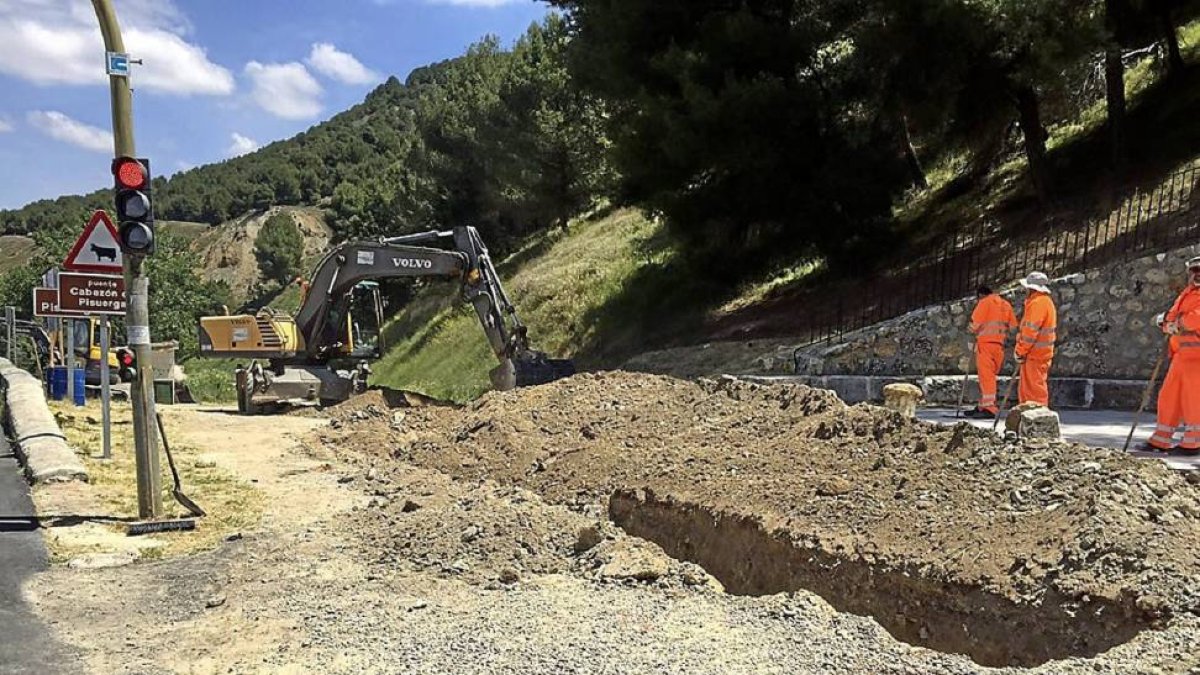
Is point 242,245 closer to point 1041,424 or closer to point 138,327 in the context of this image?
point 138,327

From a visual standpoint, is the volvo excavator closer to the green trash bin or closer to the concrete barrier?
the concrete barrier

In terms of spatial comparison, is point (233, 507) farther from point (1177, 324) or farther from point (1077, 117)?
point (1077, 117)

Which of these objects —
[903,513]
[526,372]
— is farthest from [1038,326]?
[526,372]

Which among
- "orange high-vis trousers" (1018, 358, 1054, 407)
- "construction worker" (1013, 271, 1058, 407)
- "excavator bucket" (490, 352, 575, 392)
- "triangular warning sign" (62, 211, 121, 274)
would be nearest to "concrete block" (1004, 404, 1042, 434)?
"construction worker" (1013, 271, 1058, 407)

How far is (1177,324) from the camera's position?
8.27 m

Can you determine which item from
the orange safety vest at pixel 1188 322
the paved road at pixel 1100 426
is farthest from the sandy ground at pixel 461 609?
the orange safety vest at pixel 1188 322

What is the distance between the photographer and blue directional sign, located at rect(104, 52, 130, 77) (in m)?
7.73

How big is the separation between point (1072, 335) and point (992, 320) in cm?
232

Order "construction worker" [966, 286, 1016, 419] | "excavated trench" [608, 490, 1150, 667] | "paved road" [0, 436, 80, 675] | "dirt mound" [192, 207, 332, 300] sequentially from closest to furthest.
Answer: "paved road" [0, 436, 80, 675], "excavated trench" [608, 490, 1150, 667], "construction worker" [966, 286, 1016, 419], "dirt mound" [192, 207, 332, 300]

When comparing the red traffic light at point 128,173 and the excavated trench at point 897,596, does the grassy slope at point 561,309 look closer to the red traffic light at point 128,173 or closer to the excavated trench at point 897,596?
the excavated trench at point 897,596

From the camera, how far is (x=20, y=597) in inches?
239

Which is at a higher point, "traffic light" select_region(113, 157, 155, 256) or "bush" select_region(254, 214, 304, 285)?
"bush" select_region(254, 214, 304, 285)

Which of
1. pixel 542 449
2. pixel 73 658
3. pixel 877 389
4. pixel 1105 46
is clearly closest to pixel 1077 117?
pixel 1105 46

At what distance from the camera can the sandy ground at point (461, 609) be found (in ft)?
15.6
